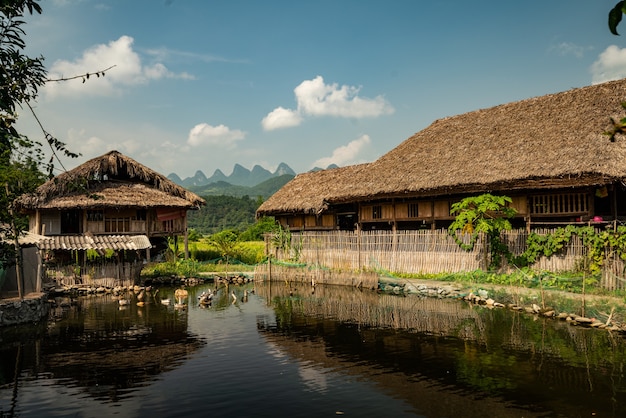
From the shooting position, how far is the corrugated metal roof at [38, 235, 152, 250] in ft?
65.3

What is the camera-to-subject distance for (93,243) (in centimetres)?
2039

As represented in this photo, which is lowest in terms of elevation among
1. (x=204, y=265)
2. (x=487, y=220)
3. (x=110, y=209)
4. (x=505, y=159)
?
(x=204, y=265)

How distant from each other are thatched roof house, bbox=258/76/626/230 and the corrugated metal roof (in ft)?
25.4

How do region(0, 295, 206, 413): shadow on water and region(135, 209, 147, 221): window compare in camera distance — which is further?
region(135, 209, 147, 221): window

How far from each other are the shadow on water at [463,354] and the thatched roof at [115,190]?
39.9ft

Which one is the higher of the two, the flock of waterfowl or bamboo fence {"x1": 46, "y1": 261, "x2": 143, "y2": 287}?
bamboo fence {"x1": 46, "y1": 261, "x2": 143, "y2": 287}

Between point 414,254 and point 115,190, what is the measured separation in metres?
15.2

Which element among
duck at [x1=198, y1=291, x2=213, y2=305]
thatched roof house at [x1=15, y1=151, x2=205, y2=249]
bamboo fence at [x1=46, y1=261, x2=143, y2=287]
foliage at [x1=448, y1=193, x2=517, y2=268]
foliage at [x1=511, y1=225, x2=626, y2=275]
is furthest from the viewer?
thatched roof house at [x1=15, y1=151, x2=205, y2=249]

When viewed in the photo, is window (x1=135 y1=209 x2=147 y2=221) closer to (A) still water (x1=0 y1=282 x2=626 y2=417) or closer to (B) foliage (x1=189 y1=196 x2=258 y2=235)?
(A) still water (x1=0 y1=282 x2=626 y2=417)

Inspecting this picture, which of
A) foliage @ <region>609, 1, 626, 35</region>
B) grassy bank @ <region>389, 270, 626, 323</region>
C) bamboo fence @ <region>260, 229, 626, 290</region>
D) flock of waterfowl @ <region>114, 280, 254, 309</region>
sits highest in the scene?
foliage @ <region>609, 1, 626, 35</region>

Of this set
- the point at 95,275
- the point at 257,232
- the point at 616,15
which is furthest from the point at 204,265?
the point at 616,15

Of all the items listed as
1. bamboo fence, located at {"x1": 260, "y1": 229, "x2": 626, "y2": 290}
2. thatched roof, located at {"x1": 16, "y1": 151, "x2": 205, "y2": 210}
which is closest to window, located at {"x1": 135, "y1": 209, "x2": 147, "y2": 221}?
thatched roof, located at {"x1": 16, "y1": 151, "x2": 205, "y2": 210}

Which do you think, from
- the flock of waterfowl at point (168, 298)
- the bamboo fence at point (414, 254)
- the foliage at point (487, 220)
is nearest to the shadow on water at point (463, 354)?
the bamboo fence at point (414, 254)

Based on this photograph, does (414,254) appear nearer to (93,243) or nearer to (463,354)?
(463,354)
